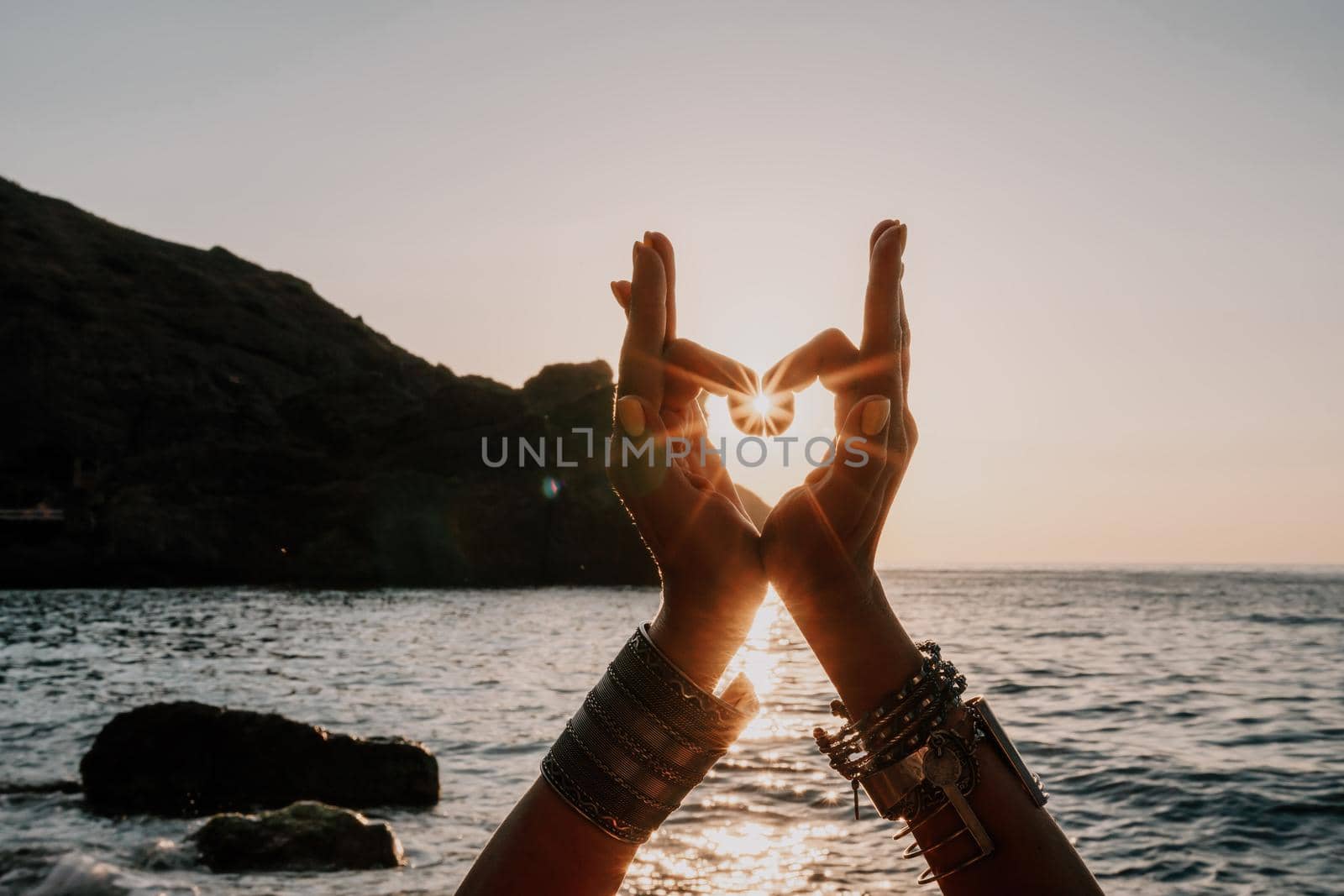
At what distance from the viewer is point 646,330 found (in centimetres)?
161

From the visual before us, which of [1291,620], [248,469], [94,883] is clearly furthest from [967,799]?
[248,469]

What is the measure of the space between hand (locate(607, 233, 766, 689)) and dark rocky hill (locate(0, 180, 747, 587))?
79518mm

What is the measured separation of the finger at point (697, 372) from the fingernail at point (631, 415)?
0.37ft

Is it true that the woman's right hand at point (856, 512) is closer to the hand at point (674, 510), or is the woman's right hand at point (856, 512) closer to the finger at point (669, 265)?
the hand at point (674, 510)

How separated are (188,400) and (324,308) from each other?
67.6 meters

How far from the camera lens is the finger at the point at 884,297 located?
153cm

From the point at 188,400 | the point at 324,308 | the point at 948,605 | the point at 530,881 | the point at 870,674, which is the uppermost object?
the point at 324,308

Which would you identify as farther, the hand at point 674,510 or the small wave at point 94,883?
the small wave at point 94,883

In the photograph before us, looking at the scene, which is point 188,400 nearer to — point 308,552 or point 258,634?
point 308,552

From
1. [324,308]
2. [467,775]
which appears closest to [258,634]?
[467,775]

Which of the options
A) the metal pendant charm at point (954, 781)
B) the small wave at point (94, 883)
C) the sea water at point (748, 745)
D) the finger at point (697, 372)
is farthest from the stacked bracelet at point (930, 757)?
the small wave at point (94, 883)

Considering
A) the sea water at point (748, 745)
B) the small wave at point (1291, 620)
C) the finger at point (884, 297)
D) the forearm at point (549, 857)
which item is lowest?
the small wave at point (1291, 620)

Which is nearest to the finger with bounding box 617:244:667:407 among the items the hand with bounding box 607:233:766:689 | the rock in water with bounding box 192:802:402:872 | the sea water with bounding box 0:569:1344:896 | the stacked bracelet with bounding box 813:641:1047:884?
the hand with bounding box 607:233:766:689

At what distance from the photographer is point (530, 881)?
1.43 meters
